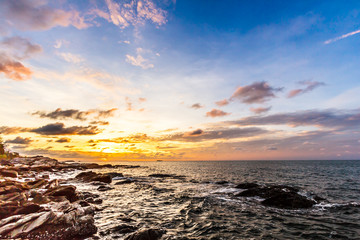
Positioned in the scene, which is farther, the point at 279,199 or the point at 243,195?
the point at 243,195

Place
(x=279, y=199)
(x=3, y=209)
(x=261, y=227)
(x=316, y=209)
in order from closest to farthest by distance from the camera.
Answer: (x=3, y=209) → (x=261, y=227) → (x=316, y=209) → (x=279, y=199)

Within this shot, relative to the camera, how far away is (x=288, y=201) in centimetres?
2189

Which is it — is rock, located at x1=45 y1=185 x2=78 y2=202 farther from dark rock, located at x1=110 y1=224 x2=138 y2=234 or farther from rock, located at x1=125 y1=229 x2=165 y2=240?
rock, located at x1=125 y1=229 x2=165 y2=240

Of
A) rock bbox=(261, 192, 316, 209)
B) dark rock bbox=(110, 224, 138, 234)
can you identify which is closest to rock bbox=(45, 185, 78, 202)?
dark rock bbox=(110, 224, 138, 234)

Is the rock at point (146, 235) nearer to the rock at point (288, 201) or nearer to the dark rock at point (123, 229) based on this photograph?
the dark rock at point (123, 229)

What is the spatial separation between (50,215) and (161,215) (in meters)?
9.83

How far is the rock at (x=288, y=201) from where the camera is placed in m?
21.2

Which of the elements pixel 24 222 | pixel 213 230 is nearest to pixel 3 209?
pixel 24 222

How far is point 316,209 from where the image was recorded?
65.9 feet

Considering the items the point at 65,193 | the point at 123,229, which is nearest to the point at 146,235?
the point at 123,229

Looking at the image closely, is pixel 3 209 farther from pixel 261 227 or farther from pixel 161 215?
pixel 261 227

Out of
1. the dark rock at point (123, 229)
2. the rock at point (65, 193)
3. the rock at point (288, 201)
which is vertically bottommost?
the dark rock at point (123, 229)

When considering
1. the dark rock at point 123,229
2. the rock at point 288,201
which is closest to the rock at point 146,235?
the dark rock at point 123,229

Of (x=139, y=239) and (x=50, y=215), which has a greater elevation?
(x=50, y=215)
